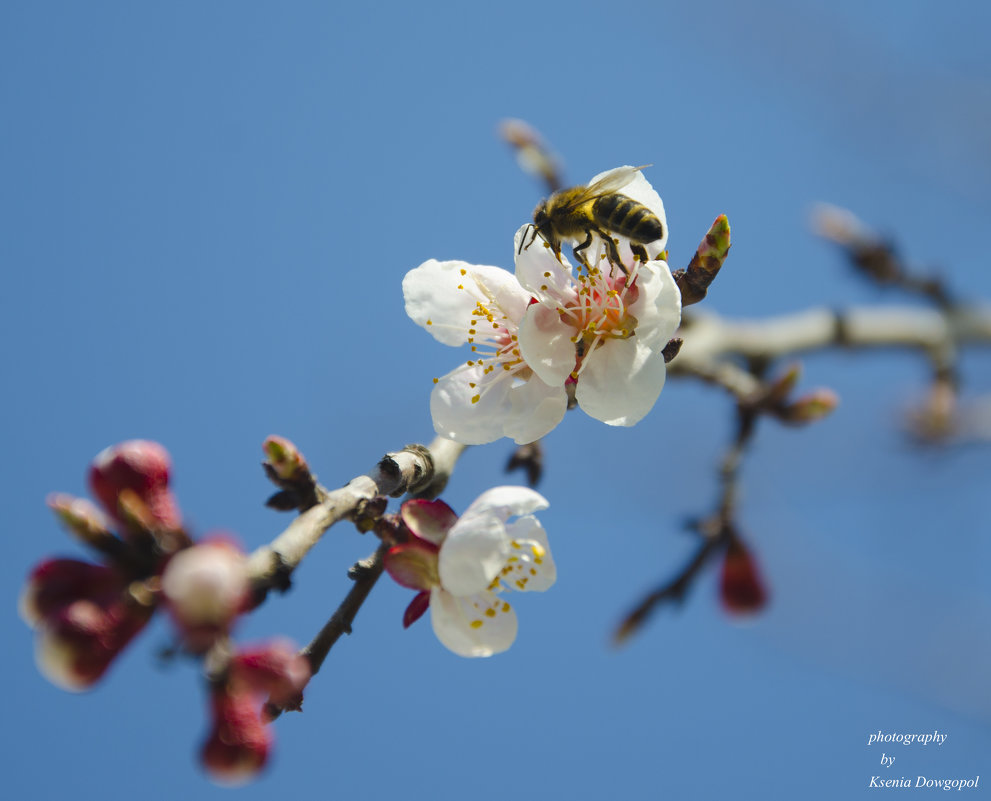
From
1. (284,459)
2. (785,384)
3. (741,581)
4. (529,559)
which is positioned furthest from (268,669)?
(741,581)

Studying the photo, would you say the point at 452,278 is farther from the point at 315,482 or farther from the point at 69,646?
the point at 69,646

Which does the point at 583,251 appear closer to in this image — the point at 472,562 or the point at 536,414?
the point at 536,414

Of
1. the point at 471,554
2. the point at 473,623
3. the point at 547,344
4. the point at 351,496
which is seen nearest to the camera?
the point at 351,496

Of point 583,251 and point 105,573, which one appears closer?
point 105,573

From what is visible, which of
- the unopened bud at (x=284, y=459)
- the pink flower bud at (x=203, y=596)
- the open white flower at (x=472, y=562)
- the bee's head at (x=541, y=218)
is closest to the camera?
the pink flower bud at (x=203, y=596)

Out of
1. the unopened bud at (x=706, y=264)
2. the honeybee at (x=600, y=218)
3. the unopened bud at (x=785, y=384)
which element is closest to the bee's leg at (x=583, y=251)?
the honeybee at (x=600, y=218)

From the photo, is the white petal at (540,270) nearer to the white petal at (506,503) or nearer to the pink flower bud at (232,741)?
the white petal at (506,503)

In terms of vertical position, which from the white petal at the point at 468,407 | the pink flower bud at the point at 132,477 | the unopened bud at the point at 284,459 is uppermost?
the white petal at the point at 468,407
